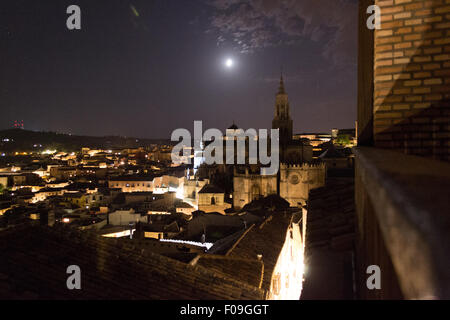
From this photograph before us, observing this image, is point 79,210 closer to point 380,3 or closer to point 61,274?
point 61,274

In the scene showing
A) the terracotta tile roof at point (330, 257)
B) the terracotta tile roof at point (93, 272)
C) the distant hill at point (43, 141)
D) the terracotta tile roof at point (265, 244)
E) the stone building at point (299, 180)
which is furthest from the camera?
the distant hill at point (43, 141)

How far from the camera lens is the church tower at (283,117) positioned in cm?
4759

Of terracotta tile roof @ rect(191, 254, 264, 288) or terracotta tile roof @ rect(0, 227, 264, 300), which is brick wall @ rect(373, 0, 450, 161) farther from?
terracotta tile roof @ rect(191, 254, 264, 288)

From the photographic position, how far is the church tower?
47.6 meters


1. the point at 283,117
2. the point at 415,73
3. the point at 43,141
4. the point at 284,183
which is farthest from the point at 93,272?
the point at 43,141

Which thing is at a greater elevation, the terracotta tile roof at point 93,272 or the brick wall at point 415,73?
the brick wall at point 415,73

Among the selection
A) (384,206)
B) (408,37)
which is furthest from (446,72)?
(384,206)

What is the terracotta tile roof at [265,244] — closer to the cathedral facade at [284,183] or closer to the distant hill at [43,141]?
the cathedral facade at [284,183]

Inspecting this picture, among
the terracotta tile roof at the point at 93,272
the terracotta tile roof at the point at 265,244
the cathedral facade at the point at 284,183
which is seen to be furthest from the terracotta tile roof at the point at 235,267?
the cathedral facade at the point at 284,183

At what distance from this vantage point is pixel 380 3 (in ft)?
10.9

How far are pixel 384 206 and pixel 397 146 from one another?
8.80 ft

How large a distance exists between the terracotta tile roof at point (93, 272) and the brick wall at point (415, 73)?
392 cm

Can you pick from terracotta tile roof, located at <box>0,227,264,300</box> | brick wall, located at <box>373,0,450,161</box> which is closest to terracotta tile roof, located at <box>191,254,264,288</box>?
terracotta tile roof, located at <box>0,227,264,300</box>

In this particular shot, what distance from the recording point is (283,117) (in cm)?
4816
